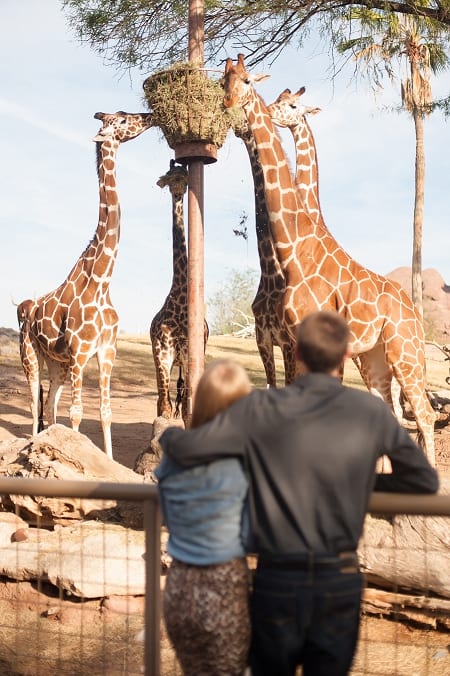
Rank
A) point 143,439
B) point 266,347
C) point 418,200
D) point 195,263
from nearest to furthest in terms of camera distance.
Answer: point 195,263, point 266,347, point 143,439, point 418,200

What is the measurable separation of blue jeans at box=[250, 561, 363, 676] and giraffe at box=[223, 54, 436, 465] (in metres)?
5.47

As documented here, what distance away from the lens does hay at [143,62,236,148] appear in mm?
8461

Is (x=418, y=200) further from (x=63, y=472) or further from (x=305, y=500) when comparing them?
(x=305, y=500)

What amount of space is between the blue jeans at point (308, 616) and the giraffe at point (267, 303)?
19.4ft

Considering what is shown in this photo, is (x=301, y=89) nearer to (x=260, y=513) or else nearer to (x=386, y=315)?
(x=386, y=315)

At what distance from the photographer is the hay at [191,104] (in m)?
8.46

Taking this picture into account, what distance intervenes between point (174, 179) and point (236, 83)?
2.71m

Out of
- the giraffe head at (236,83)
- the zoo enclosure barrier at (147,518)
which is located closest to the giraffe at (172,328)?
the giraffe head at (236,83)

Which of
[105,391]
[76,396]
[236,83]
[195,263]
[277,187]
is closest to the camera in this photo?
[236,83]

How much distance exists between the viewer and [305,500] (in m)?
2.47

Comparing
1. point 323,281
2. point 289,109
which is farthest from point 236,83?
point 323,281

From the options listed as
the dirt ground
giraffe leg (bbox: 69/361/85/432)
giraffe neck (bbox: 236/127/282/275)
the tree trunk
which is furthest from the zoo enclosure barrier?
the tree trunk

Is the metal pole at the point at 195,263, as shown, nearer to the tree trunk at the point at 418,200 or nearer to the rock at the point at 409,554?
the rock at the point at 409,554

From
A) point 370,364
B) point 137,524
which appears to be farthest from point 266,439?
point 370,364
